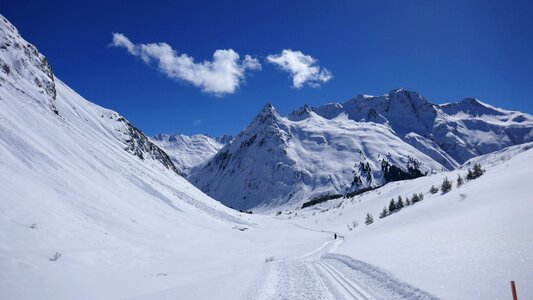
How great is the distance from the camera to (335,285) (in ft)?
41.6

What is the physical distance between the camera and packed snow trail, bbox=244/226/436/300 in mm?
10727

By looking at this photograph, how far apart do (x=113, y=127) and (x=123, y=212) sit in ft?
193

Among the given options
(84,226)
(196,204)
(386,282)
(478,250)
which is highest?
(196,204)

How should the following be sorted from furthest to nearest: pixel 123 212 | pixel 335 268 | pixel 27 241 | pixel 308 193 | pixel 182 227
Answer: pixel 308 193, pixel 182 227, pixel 123 212, pixel 27 241, pixel 335 268

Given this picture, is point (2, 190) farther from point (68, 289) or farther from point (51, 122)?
point (51, 122)

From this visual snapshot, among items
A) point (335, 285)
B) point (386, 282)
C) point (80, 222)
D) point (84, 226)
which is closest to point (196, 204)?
point (80, 222)

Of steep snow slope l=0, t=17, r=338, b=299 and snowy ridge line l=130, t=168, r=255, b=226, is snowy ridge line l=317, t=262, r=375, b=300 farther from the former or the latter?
snowy ridge line l=130, t=168, r=255, b=226

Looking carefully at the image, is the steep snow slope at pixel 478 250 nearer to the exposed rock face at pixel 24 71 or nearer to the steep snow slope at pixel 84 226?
the steep snow slope at pixel 84 226

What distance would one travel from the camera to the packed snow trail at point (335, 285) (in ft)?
35.2

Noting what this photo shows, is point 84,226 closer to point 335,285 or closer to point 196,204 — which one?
point 335,285

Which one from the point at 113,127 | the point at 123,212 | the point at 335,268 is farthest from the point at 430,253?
the point at 113,127

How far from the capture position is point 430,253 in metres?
14.3

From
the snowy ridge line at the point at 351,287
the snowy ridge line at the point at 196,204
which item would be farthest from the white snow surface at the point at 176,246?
the snowy ridge line at the point at 196,204

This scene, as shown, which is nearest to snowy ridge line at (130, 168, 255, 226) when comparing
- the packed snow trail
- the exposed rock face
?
the exposed rock face
